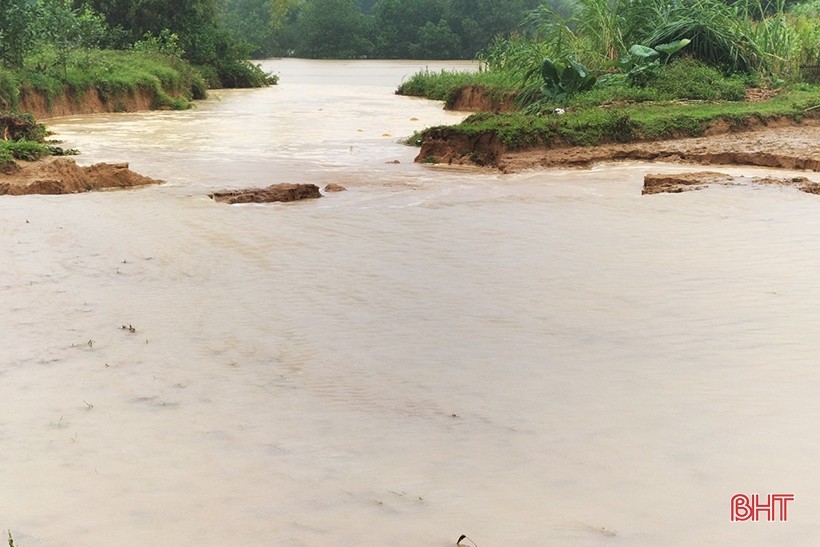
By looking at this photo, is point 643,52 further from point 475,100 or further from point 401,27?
point 401,27

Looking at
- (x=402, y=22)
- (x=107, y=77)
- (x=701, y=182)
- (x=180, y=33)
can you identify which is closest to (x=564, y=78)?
(x=701, y=182)

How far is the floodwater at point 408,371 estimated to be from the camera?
3320mm

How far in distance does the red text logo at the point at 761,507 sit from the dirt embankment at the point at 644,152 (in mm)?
8501

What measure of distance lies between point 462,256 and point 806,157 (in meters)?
6.01

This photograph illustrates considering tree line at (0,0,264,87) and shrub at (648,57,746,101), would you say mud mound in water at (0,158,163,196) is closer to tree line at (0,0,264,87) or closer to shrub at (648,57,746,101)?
shrub at (648,57,746,101)

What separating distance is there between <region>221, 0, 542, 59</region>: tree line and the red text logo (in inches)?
2636

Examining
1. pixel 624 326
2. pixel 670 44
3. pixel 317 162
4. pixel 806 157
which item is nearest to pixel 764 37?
pixel 670 44

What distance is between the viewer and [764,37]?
18.6 m

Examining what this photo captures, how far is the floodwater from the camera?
3.32 m

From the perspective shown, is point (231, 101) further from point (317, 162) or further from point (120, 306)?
point (120, 306)

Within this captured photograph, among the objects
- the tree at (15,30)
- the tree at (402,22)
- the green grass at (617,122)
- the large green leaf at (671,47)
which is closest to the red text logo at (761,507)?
the green grass at (617,122)

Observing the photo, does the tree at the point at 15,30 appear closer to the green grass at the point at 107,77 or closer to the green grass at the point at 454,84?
the green grass at the point at 107,77

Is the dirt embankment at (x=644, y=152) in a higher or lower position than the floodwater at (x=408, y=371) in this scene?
higher

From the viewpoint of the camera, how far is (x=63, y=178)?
9875 mm
